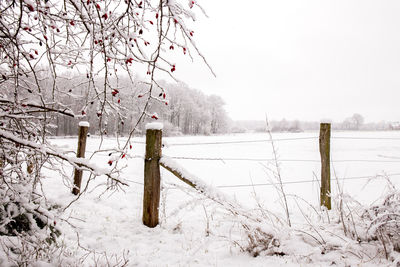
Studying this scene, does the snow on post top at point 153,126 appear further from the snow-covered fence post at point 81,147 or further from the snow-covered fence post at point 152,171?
the snow-covered fence post at point 81,147

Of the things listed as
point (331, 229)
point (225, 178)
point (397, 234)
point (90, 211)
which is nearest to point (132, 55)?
point (331, 229)

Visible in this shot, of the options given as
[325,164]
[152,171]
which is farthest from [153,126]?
[325,164]

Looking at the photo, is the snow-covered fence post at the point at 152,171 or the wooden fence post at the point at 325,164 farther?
the wooden fence post at the point at 325,164

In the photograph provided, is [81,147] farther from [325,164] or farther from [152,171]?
[325,164]

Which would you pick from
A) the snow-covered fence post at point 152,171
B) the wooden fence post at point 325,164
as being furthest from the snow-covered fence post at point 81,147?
the wooden fence post at point 325,164

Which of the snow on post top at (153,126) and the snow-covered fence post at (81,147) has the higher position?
the snow on post top at (153,126)

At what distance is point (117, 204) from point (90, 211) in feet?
1.74

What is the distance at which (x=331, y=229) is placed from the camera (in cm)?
225

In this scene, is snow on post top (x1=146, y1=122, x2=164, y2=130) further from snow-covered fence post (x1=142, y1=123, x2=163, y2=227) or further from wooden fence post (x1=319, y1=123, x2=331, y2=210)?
wooden fence post (x1=319, y1=123, x2=331, y2=210)

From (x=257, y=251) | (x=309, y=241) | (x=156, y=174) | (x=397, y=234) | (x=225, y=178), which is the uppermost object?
(x=156, y=174)

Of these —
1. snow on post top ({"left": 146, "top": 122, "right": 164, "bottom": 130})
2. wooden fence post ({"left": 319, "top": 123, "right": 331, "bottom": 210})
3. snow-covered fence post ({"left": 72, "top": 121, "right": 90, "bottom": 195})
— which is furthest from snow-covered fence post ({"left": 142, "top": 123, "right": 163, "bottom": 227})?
wooden fence post ({"left": 319, "top": 123, "right": 331, "bottom": 210})

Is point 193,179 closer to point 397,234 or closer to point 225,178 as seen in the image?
point 397,234

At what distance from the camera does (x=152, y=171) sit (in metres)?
3.03

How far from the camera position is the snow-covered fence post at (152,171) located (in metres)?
3.01
